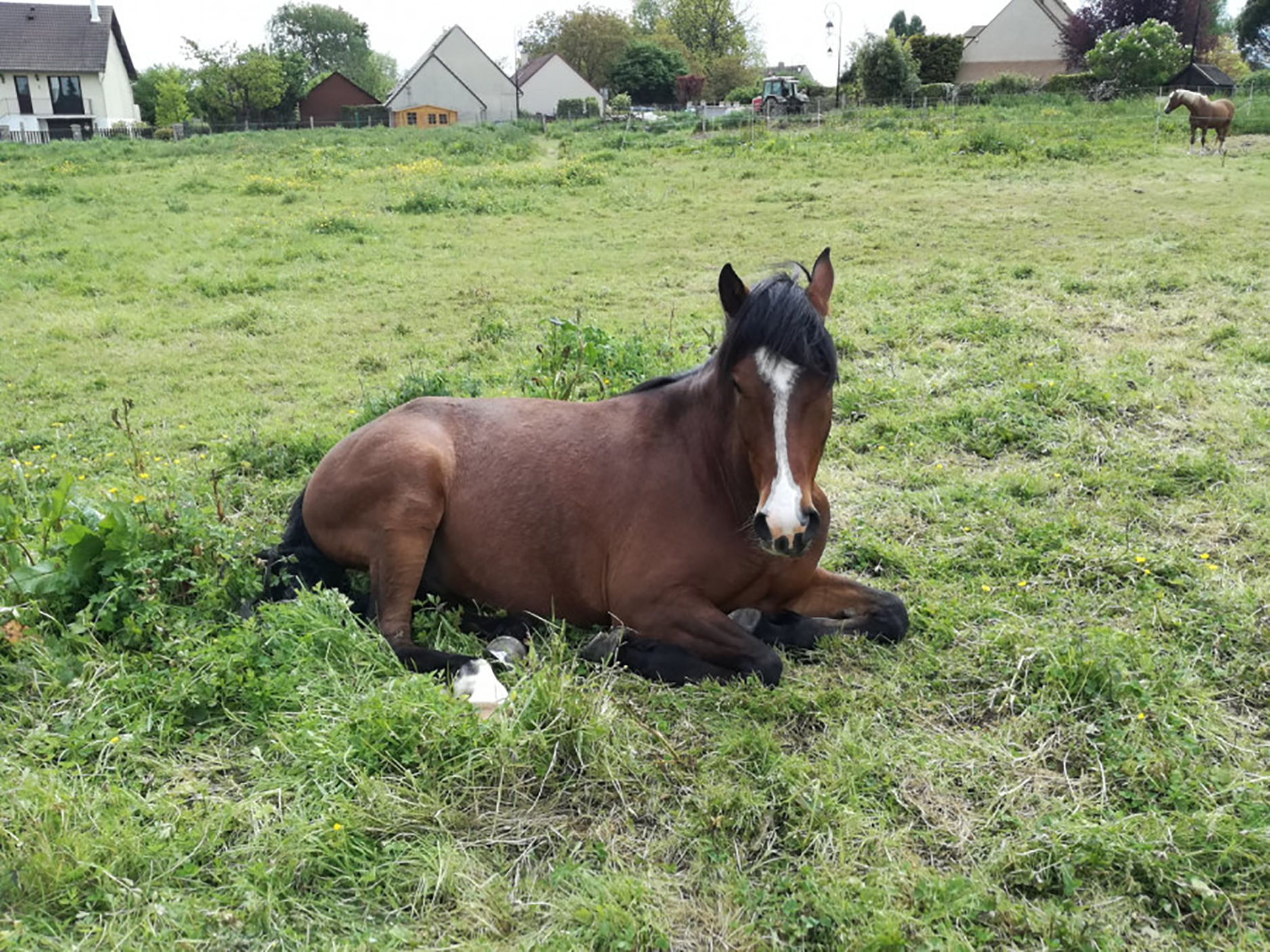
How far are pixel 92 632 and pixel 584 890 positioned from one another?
7.80 feet

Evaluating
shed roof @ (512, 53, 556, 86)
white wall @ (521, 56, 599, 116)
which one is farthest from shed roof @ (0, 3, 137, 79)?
white wall @ (521, 56, 599, 116)

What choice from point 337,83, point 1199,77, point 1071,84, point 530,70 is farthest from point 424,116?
point 1199,77

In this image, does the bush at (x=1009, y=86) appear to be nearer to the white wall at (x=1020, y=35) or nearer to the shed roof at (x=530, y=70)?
the white wall at (x=1020, y=35)

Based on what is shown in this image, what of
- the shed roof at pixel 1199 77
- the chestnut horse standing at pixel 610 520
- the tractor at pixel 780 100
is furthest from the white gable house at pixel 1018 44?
the chestnut horse standing at pixel 610 520

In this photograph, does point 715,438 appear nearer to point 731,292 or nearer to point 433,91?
point 731,292

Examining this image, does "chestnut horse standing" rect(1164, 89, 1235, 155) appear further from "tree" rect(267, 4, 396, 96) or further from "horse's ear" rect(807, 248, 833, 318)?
"tree" rect(267, 4, 396, 96)

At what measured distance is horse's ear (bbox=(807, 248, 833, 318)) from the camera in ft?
12.0

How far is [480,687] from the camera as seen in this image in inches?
134

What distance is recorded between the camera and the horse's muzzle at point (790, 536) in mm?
2996

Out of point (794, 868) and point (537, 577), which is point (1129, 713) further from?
point (537, 577)

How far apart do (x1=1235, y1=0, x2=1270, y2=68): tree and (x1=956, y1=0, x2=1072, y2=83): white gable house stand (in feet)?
29.0

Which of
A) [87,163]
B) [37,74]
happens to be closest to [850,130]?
[87,163]

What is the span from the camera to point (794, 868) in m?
2.61

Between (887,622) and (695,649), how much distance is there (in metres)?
0.87
